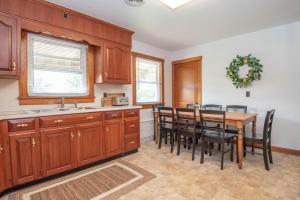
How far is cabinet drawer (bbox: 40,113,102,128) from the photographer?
2162mm

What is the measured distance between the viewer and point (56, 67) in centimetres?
279

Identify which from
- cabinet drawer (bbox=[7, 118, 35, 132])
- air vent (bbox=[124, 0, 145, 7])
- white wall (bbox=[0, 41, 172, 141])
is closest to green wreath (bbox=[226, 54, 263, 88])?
white wall (bbox=[0, 41, 172, 141])

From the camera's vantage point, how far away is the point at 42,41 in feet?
8.57

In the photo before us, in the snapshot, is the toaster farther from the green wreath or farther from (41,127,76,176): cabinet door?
the green wreath

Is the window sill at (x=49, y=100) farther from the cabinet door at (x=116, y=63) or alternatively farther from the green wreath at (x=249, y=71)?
the green wreath at (x=249, y=71)

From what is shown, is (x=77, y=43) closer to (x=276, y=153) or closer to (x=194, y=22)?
(x=194, y=22)

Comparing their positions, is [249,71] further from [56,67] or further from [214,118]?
[56,67]

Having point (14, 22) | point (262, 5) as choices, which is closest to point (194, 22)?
point (262, 5)

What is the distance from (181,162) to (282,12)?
10.1 feet

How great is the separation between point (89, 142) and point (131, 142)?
2.94 ft

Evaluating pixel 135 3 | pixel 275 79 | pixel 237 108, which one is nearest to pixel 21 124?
pixel 135 3

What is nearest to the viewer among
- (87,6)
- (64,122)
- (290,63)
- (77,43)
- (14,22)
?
(14,22)

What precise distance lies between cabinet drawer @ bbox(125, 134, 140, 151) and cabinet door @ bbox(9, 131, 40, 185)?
1462 mm

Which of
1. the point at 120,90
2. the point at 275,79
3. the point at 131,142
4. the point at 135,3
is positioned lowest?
the point at 131,142
